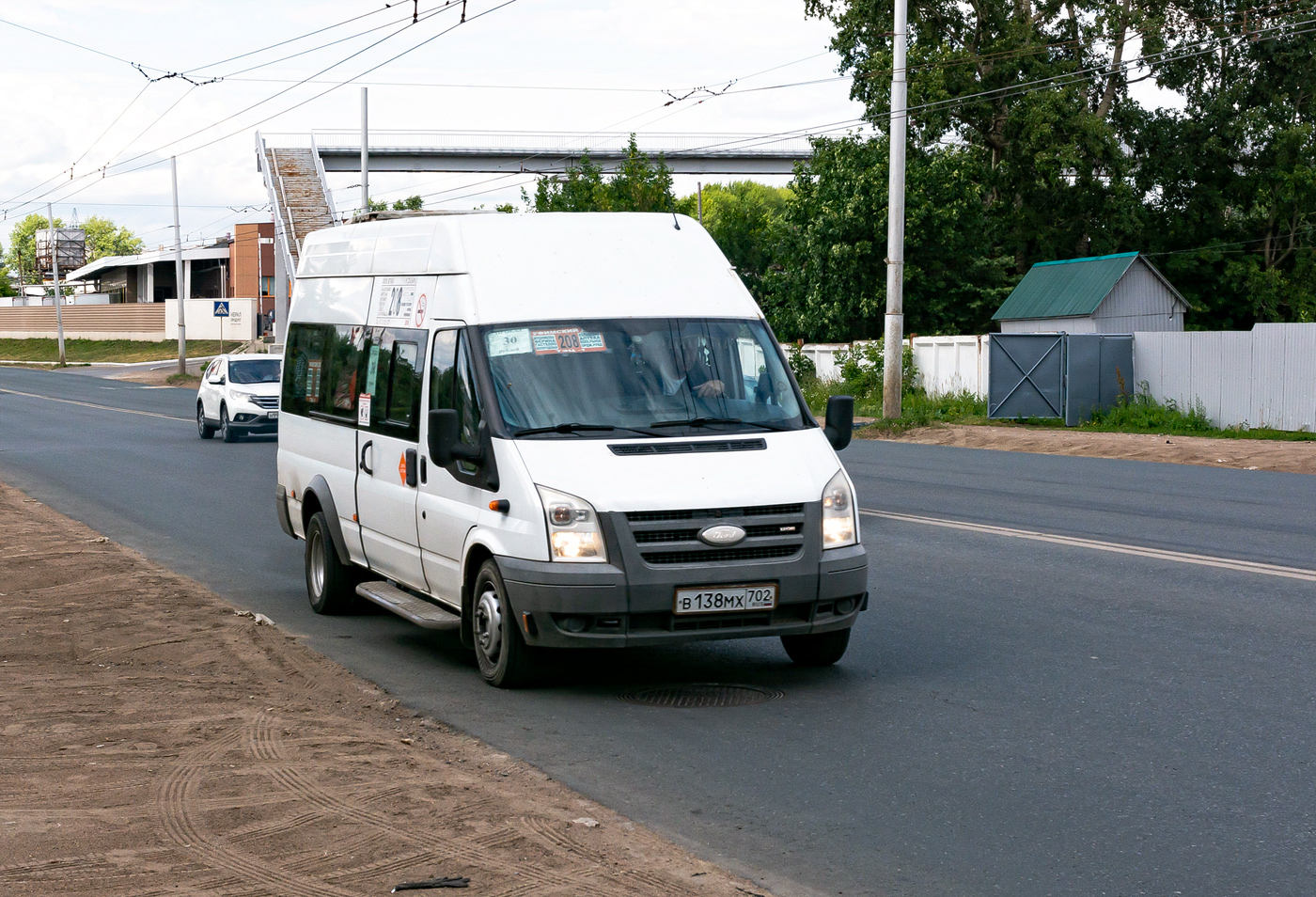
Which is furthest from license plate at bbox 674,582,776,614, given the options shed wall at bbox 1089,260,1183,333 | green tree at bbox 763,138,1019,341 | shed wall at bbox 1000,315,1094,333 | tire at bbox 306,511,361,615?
shed wall at bbox 1089,260,1183,333

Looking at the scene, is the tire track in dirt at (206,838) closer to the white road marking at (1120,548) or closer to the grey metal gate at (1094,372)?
the white road marking at (1120,548)

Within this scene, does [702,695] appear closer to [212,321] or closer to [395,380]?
[395,380]

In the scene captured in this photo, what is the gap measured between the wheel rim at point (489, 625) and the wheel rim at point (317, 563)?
2.61 meters

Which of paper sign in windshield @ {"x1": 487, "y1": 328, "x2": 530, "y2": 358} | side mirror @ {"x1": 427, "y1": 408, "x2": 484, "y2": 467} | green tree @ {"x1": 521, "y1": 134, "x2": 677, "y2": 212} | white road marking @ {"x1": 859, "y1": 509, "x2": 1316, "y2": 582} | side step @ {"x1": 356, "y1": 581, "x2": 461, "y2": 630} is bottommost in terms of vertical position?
white road marking @ {"x1": 859, "y1": 509, "x2": 1316, "y2": 582}

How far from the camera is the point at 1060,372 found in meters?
30.0

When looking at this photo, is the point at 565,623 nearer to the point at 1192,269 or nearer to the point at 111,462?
the point at 111,462

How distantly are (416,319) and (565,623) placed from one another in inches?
93.2

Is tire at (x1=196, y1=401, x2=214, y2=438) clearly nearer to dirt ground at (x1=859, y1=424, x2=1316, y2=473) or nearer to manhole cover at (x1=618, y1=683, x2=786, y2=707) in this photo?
dirt ground at (x1=859, y1=424, x2=1316, y2=473)

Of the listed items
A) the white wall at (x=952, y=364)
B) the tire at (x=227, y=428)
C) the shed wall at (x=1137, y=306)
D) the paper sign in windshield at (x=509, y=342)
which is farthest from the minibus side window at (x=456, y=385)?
the shed wall at (x=1137, y=306)

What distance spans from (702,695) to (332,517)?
11.2 ft

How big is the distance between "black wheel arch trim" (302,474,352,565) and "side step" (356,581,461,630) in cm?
32

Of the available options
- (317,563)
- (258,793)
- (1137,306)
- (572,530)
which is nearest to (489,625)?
(572,530)

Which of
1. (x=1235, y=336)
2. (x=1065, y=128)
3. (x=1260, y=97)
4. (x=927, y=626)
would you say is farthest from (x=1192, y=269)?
(x=927, y=626)

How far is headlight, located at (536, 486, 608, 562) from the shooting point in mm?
6961
